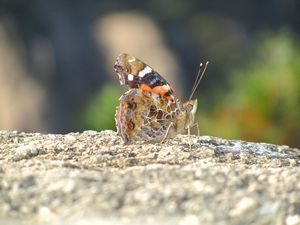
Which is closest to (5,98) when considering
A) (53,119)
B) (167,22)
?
(53,119)

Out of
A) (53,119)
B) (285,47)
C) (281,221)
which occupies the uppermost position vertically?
(53,119)

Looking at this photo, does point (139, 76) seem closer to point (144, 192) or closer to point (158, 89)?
point (158, 89)

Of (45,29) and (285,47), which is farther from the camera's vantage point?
(45,29)

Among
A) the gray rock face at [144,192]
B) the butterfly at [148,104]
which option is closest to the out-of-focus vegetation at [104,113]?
the butterfly at [148,104]

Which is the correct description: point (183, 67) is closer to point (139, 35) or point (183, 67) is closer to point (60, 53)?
point (139, 35)

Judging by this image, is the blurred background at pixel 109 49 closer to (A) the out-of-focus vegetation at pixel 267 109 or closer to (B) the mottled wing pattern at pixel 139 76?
(A) the out-of-focus vegetation at pixel 267 109

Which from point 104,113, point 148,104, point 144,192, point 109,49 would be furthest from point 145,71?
point 109,49
